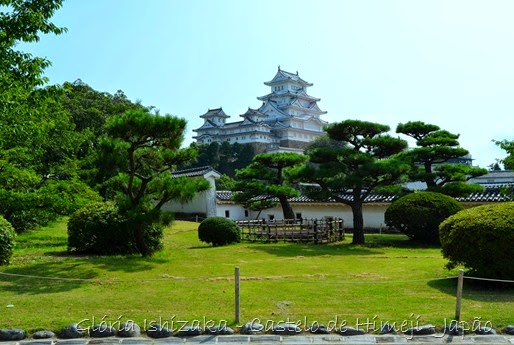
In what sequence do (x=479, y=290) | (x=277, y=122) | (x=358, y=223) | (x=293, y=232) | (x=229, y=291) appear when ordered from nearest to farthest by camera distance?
(x=229, y=291) < (x=479, y=290) < (x=358, y=223) < (x=293, y=232) < (x=277, y=122)

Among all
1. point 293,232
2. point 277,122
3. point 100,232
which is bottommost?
point 293,232

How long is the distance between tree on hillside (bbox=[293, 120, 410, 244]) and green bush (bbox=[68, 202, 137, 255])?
7.60 m

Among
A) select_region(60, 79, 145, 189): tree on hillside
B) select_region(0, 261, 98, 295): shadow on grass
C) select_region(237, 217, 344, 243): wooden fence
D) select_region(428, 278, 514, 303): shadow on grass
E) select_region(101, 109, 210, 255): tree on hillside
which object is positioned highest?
select_region(60, 79, 145, 189): tree on hillside

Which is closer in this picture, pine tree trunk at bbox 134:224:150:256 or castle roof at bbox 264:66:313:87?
pine tree trunk at bbox 134:224:150:256

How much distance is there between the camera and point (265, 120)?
71.8 metres

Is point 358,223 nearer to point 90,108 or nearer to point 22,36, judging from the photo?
point 22,36

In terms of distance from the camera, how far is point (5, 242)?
461 inches

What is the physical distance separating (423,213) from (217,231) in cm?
852

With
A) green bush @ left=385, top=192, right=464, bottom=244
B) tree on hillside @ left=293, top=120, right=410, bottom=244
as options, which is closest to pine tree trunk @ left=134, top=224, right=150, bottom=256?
tree on hillside @ left=293, top=120, right=410, bottom=244

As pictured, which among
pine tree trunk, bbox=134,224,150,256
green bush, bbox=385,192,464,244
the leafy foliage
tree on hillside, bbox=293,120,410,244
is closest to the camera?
pine tree trunk, bbox=134,224,150,256

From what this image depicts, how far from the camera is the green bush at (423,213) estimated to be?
1953 centimetres

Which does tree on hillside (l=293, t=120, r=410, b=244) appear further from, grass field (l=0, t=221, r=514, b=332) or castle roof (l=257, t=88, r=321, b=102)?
castle roof (l=257, t=88, r=321, b=102)

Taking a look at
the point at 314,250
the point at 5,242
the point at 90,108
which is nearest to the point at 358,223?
the point at 314,250

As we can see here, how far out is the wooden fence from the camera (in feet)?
68.1
